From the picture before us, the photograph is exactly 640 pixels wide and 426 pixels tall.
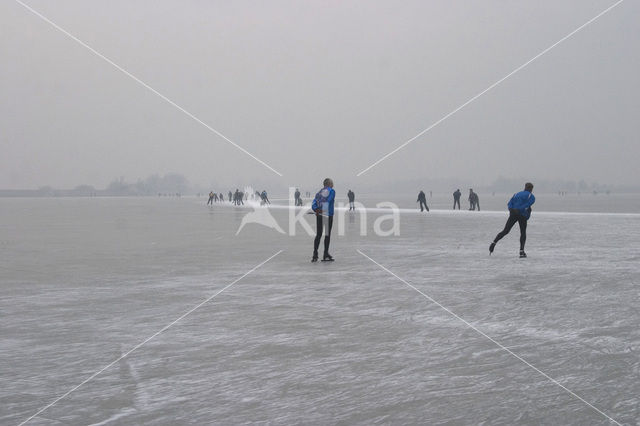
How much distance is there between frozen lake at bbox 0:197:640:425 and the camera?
12.5ft

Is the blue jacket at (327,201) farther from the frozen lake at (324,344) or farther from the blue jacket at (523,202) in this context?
the blue jacket at (523,202)

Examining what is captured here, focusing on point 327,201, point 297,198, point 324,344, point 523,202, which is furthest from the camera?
point 297,198

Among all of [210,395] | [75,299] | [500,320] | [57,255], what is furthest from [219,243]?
[210,395]

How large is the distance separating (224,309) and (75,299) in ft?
7.56

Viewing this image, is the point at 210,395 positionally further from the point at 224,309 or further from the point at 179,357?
the point at 224,309

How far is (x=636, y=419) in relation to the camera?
141 inches

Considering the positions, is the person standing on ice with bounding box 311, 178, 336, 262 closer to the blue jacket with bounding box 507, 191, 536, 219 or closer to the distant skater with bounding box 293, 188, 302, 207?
the blue jacket with bounding box 507, 191, 536, 219

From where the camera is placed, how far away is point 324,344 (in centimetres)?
542

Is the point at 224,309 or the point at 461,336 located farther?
the point at 224,309

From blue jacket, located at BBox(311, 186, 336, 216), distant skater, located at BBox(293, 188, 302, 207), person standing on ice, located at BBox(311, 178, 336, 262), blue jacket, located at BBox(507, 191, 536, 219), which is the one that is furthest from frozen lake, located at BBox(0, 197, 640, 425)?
distant skater, located at BBox(293, 188, 302, 207)

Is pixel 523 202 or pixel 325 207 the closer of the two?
pixel 325 207

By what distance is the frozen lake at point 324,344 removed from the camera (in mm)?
3805

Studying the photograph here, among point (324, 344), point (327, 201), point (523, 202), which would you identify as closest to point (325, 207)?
point (327, 201)

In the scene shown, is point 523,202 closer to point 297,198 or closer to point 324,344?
point 324,344
